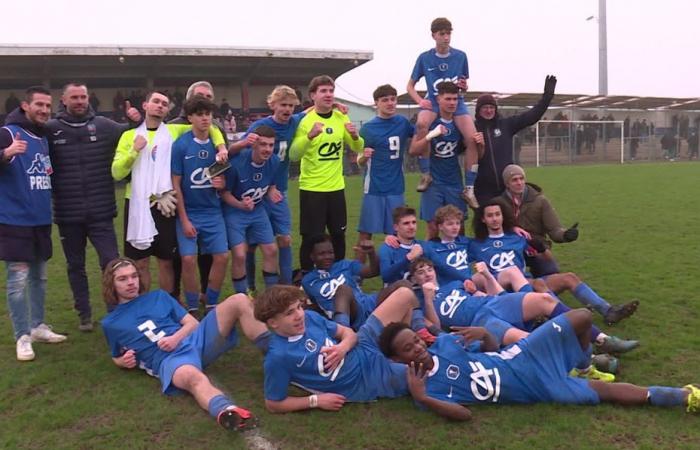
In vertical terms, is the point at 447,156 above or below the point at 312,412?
above

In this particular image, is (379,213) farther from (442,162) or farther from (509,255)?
(509,255)

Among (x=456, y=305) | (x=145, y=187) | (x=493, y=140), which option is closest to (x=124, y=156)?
(x=145, y=187)

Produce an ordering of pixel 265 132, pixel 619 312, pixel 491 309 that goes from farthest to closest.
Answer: pixel 265 132 < pixel 619 312 < pixel 491 309

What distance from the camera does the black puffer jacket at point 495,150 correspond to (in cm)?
667

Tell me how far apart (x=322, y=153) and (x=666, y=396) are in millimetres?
3917

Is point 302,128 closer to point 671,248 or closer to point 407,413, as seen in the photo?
point 407,413

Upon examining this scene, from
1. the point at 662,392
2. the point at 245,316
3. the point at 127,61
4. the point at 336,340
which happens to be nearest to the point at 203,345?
the point at 245,316

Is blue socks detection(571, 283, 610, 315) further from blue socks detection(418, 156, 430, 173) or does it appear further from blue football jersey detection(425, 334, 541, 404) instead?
blue socks detection(418, 156, 430, 173)

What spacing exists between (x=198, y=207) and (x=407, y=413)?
9.69 ft

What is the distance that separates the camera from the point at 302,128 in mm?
6242

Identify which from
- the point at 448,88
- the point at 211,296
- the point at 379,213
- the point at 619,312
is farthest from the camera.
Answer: the point at 379,213

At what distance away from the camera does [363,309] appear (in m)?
5.09

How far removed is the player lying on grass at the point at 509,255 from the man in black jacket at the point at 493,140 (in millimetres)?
1027

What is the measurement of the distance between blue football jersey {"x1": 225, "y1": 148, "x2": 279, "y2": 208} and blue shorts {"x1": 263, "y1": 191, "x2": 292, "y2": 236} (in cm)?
38
